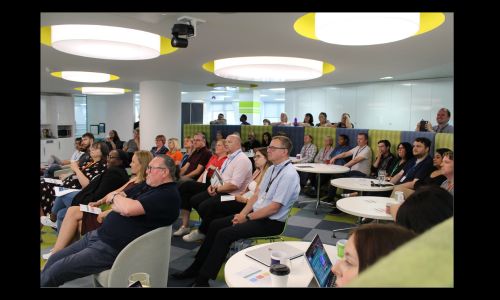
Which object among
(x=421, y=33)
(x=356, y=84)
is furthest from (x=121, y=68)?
(x=356, y=84)

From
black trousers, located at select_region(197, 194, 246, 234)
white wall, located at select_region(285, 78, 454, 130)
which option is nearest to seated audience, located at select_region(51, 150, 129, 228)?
black trousers, located at select_region(197, 194, 246, 234)

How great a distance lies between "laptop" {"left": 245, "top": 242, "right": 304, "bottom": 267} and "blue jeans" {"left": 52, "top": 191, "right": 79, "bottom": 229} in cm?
278

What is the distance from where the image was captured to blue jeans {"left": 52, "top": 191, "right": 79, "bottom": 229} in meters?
3.87

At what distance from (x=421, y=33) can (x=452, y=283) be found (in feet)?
14.2

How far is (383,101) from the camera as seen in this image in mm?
10664

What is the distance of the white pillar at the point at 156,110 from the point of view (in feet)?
31.3

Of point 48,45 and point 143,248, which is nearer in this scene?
point 143,248

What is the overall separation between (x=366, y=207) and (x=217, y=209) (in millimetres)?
1659

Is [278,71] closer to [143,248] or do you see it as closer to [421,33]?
[421,33]

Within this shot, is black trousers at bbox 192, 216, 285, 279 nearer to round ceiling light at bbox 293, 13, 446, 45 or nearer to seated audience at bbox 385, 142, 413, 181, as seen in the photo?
round ceiling light at bbox 293, 13, 446, 45

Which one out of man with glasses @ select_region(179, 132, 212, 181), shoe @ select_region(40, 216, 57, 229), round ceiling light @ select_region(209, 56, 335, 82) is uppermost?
round ceiling light @ select_region(209, 56, 335, 82)

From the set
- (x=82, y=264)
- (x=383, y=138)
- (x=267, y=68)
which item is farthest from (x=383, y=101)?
(x=82, y=264)

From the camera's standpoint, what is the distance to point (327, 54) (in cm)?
547

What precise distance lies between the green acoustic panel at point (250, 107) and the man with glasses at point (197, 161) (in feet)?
33.8
